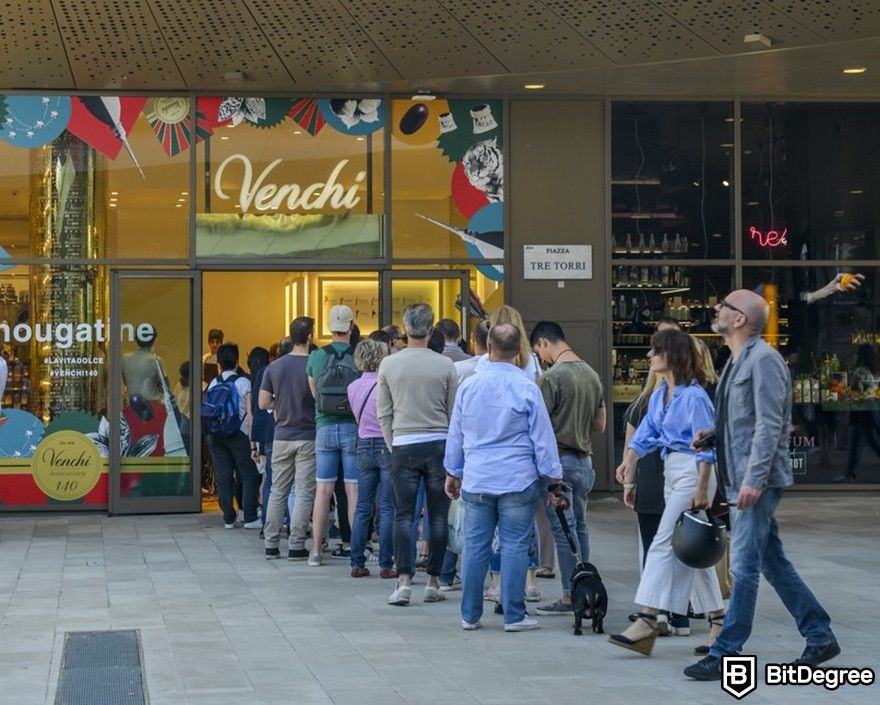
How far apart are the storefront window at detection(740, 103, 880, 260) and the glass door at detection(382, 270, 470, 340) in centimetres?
320

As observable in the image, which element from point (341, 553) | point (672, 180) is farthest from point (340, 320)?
point (672, 180)

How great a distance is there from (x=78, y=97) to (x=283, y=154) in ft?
7.09

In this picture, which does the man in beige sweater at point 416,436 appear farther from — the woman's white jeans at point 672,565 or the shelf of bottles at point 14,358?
the shelf of bottles at point 14,358

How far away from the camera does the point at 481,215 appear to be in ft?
52.4

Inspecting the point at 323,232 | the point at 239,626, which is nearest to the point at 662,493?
the point at 239,626

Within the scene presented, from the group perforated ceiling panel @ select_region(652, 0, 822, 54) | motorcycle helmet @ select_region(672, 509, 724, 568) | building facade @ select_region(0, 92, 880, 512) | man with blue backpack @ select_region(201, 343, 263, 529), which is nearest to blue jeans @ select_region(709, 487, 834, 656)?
motorcycle helmet @ select_region(672, 509, 724, 568)

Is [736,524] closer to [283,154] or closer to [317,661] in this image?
[317,661]

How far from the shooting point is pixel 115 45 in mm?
13633

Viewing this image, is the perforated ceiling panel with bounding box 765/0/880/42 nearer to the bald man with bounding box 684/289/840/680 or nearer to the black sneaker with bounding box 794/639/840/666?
the bald man with bounding box 684/289/840/680

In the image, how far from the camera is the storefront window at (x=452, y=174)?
15859 millimetres

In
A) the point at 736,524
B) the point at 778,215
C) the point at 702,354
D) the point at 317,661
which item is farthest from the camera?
the point at 778,215

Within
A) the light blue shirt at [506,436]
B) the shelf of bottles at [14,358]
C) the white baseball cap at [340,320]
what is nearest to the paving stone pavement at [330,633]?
the light blue shirt at [506,436]

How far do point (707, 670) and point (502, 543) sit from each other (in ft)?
5.32

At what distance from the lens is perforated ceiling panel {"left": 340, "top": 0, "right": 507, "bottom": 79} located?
1274cm
